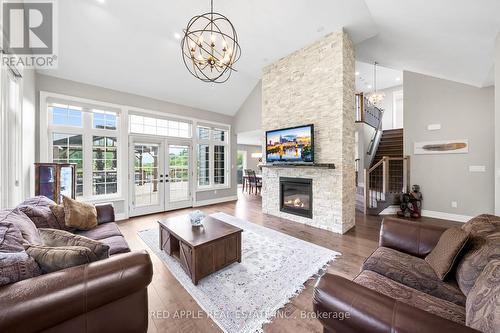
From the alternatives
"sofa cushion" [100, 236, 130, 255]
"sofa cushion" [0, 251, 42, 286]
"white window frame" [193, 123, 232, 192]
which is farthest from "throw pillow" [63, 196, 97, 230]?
"white window frame" [193, 123, 232, 192]

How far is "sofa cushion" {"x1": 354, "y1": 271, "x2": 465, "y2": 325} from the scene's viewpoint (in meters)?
1.11

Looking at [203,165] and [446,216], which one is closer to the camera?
[446,216]

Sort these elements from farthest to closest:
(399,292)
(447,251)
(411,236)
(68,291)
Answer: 1. (411,236)
2. (447,251)
3. (399,292)
4. (68,291)

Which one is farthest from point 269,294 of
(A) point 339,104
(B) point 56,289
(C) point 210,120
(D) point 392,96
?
(D) point 392,96

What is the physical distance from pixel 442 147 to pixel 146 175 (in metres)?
7.27

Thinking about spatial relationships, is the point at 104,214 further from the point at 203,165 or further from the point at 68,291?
the point at 203,165

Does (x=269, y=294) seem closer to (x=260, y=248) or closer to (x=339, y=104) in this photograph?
(x=260, y=248)

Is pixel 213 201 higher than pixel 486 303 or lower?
lower

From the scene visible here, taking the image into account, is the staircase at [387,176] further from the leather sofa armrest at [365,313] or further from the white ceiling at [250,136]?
the leather sofa armrest at [365,313]

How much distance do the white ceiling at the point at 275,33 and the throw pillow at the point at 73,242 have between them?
352 cm

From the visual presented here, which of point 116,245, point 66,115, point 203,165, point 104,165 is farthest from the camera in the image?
point 203,165

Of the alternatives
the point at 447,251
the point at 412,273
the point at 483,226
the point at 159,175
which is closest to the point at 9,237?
the point at 412,273

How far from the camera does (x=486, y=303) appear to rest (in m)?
0.86

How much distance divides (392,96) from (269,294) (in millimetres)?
9558
